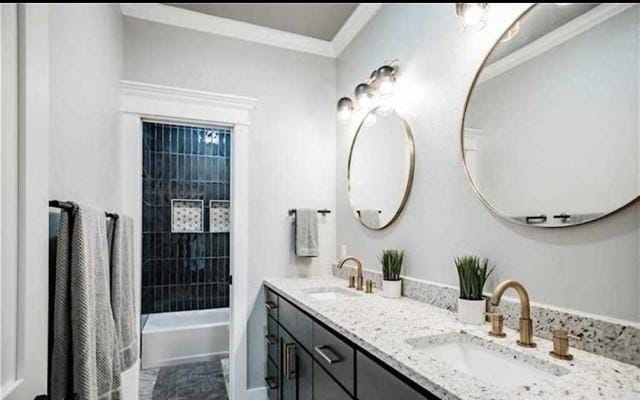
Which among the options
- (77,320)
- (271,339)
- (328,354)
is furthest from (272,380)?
(77,320)

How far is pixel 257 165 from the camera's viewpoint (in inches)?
103

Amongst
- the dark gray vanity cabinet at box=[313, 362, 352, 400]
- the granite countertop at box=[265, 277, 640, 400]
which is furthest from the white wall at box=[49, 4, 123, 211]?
the dark gray vanity cabinet at box=[313, 362, 352, 400]

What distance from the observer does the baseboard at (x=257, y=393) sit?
2.53 m

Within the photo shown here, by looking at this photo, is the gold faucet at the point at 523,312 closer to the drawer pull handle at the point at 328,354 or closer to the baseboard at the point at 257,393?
the drawer pull handle at the point at 328,354

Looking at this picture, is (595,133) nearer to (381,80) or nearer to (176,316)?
(381,80)

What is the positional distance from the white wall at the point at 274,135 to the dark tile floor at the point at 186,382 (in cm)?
41

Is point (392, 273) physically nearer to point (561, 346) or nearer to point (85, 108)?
point (561, 346)

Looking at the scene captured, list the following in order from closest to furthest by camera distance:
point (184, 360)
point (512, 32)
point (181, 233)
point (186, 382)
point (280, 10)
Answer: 1. point (280, 10)
2. point (512, 32)
3. point (186, 382)
4. point (184, 360)
5. point (181, 233)

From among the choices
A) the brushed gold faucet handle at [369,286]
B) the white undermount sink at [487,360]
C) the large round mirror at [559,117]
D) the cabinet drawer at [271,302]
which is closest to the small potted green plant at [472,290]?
the white undermount sink at [487,360]

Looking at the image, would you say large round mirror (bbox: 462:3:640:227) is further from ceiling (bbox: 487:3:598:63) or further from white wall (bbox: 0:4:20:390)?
white wall (bbox: 0:4:20:390)

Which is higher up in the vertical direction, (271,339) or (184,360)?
(271,339)

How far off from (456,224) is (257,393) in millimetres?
1894

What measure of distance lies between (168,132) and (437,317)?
3.54 m

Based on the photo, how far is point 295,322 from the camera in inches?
76.4
